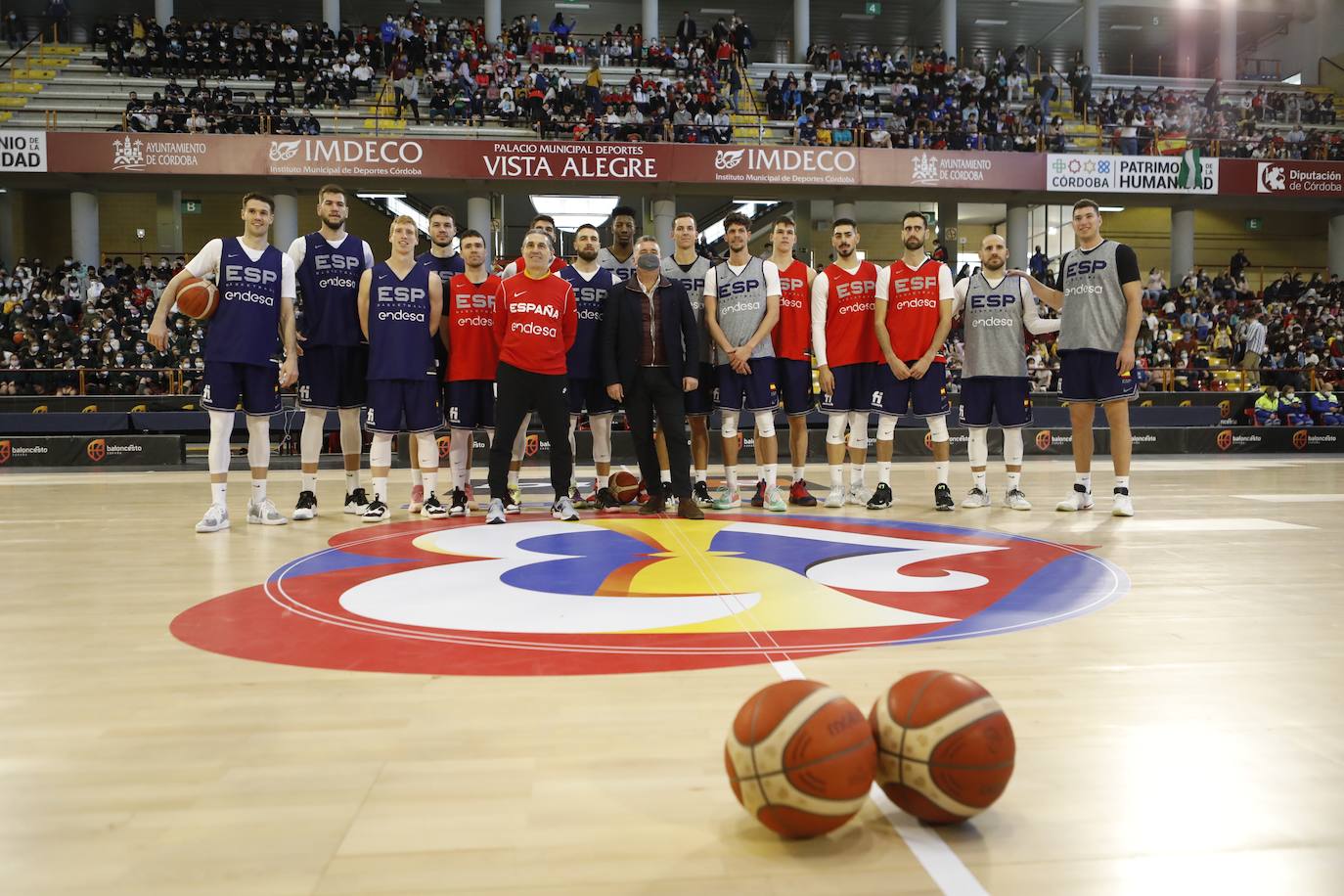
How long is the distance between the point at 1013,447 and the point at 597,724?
5.28m

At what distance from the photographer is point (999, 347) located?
664cm

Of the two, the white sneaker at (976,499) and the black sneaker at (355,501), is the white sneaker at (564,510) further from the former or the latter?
the white sneaker at (976,499)

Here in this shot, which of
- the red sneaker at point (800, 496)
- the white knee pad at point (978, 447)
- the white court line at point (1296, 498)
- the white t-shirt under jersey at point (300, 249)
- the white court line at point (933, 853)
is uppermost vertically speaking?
the white t-shirt under jersey at point (300, 249)

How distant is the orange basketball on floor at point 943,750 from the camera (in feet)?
5.77

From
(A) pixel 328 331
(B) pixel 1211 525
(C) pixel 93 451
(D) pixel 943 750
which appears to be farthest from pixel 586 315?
(C) pixel 93 451

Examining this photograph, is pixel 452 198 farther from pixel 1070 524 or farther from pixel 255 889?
pixel 255 889

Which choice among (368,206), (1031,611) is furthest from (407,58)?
(1031,611)

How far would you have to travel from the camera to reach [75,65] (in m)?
22.4

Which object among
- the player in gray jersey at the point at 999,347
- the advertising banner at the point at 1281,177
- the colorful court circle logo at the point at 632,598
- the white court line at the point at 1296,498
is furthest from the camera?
the advertising banner at the point at 1281,177

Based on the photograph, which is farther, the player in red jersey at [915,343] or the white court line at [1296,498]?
the white court line at [1296,498]

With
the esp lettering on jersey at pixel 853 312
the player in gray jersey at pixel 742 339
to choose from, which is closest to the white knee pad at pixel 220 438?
the player in gray jersey at pixel 742 339

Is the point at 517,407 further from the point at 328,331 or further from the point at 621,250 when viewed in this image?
the point at 621,250

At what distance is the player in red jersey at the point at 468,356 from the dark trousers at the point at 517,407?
568 mm

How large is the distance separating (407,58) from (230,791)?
23.5 metres
